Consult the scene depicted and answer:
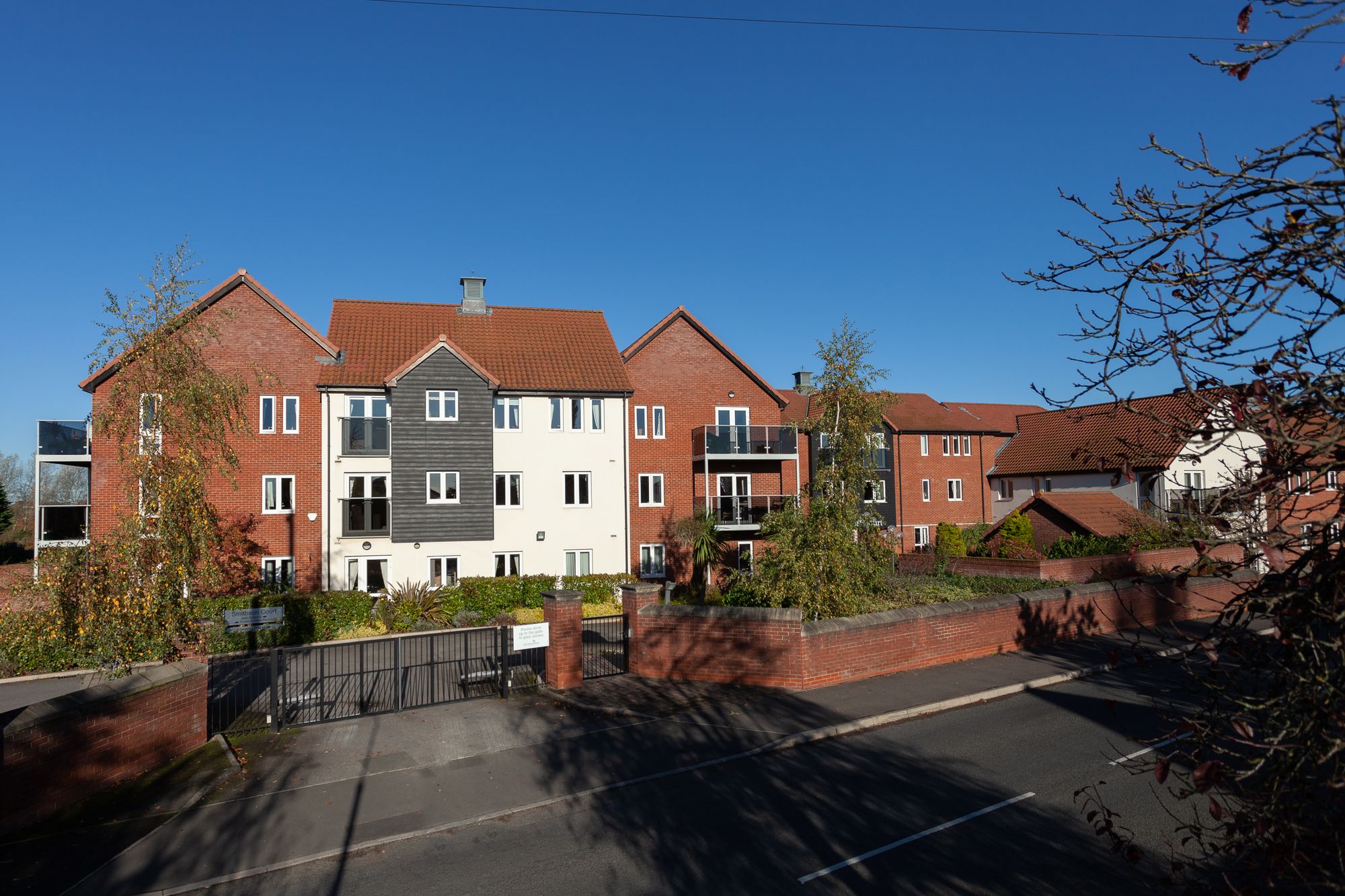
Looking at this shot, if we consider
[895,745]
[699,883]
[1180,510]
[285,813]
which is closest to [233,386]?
[285,813]

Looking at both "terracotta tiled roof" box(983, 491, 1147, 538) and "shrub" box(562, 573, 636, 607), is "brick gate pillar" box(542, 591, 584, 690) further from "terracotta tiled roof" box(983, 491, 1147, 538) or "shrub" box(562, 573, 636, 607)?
"terracotta tiled roof" box(983, 491, 1147, 538)

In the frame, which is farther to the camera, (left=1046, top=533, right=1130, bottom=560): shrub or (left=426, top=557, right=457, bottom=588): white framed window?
(left=1046, top=533, right=1130, bottom=560): shrub

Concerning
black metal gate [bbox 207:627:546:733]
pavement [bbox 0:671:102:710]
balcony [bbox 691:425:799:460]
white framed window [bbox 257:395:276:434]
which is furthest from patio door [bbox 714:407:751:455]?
pavement [bbox 0:671:102:710]

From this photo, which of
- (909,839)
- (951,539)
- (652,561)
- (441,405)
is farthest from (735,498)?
(909,839)

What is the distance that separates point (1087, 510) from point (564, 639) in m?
23.6

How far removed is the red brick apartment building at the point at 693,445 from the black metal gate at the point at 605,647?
26.9 feet

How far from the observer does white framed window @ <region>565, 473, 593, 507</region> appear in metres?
28.6

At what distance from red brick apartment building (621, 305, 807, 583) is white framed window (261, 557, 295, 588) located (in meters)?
11.3

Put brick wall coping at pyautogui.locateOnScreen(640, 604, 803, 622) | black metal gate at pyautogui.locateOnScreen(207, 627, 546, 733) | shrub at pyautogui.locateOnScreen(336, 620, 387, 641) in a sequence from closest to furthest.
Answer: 1. black metal gate at pyautogui.locateOnScreen(207, 627, 546, 733)
2. brick wall coping at pyautogui.locateOnScreen(640, 604, 803, 622)
3. shrub at pyautogui.locateOnScreen(336, 620, 387, 641)

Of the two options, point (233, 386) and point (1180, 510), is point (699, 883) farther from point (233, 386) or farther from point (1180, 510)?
point (233, 386)

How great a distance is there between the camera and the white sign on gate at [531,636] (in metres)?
13.6

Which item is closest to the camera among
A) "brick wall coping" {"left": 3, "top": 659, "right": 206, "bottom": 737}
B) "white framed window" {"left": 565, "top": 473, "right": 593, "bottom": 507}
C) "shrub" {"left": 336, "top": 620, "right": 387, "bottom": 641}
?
"brick wall coping" {"left": 3, "top": 659, "right": 206, "bottom": 737}

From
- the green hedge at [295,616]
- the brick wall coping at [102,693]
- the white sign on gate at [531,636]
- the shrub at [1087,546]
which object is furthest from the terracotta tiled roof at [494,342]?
the brick wall coping at [102,693]

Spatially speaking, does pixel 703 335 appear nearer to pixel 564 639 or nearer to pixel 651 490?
pixel 651 490
